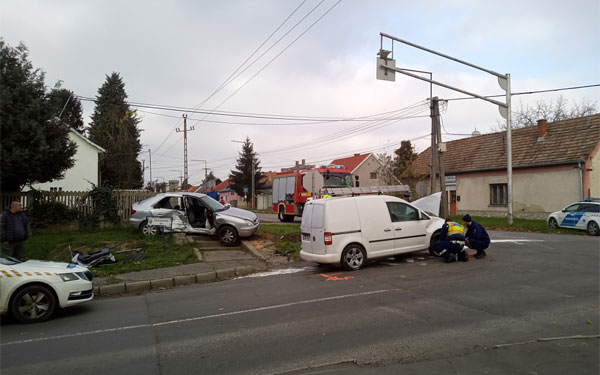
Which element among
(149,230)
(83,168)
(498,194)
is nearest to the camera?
(149,230)

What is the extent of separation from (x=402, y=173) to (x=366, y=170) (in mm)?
23263

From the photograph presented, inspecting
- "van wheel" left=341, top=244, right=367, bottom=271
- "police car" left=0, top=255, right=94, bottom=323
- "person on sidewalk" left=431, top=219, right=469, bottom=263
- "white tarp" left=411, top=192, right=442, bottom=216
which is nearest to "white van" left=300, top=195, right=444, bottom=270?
"van wheel" left=341, top=244, right=367, bottom=271

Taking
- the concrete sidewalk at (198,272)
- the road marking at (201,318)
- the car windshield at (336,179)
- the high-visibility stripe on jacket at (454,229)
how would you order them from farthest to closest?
the car windshield at (336,179), the high-visibility stripe on jacket at (454,229), the concrete sidewalk at (198,272), the road marking at (201,318)

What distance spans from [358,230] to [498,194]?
21574 millimetres

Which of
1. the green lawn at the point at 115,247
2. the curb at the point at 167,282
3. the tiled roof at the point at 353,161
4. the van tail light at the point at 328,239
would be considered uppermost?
the tiled roof at the point at 353,161

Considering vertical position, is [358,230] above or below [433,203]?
below

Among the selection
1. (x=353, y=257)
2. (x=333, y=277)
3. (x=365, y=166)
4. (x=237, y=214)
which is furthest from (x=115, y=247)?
(x=365, y=166)

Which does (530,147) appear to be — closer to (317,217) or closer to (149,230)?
(317,217)

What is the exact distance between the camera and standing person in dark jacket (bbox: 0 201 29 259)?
944 cm

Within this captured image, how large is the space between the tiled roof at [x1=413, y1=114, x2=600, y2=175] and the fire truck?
12.5 metres

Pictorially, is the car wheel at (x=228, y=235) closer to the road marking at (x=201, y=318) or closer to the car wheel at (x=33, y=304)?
the road marking at (x=201, y=318)

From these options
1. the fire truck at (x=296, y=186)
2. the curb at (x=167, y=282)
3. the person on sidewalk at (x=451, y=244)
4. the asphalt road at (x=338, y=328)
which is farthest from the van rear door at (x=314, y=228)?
the fire truck at (x=296, y=186)

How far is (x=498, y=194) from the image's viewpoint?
91.4ft

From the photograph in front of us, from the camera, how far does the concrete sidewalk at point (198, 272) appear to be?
29.9 ft
